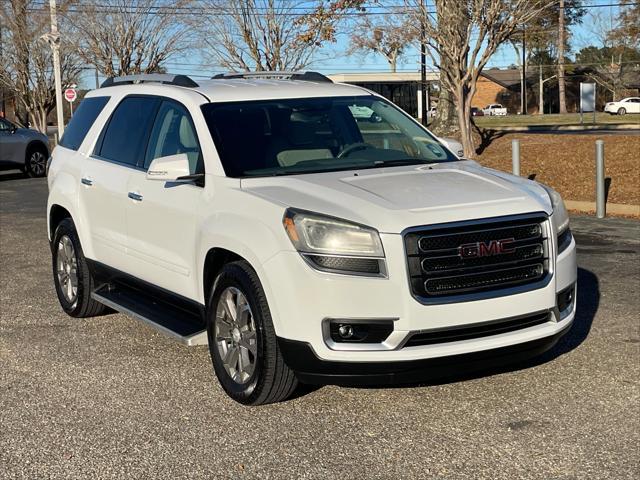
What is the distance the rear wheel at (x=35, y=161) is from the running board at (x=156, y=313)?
56.9ft

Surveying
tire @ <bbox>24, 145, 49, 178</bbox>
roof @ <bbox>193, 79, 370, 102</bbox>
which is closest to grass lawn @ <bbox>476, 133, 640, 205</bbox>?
roof @ <bbox>193, 79, 370, 102</bbox>

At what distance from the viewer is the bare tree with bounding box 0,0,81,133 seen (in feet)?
114

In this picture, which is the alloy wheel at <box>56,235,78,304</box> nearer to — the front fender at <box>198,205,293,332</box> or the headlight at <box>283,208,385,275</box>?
the front fender at <box>198,205,293,332</box>

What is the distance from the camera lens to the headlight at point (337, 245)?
441cm

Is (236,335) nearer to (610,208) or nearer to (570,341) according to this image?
(570,341)

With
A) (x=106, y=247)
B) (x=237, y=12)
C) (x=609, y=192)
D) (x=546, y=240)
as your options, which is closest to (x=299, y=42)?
(x=237, y=12)

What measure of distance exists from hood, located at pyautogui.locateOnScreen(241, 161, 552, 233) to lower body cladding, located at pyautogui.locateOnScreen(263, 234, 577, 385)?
20cm

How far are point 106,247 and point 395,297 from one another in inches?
114

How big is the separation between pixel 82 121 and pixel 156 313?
2267 millimetres

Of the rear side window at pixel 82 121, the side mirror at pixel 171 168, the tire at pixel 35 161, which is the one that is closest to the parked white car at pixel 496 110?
the tire at pixel 35 161

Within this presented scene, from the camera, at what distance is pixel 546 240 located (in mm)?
4785

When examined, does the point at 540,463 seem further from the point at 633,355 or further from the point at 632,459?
the point at 633,355

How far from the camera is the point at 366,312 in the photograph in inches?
173

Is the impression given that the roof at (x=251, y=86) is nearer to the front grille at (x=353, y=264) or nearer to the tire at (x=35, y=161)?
the front grille at (x=353, y=264)
